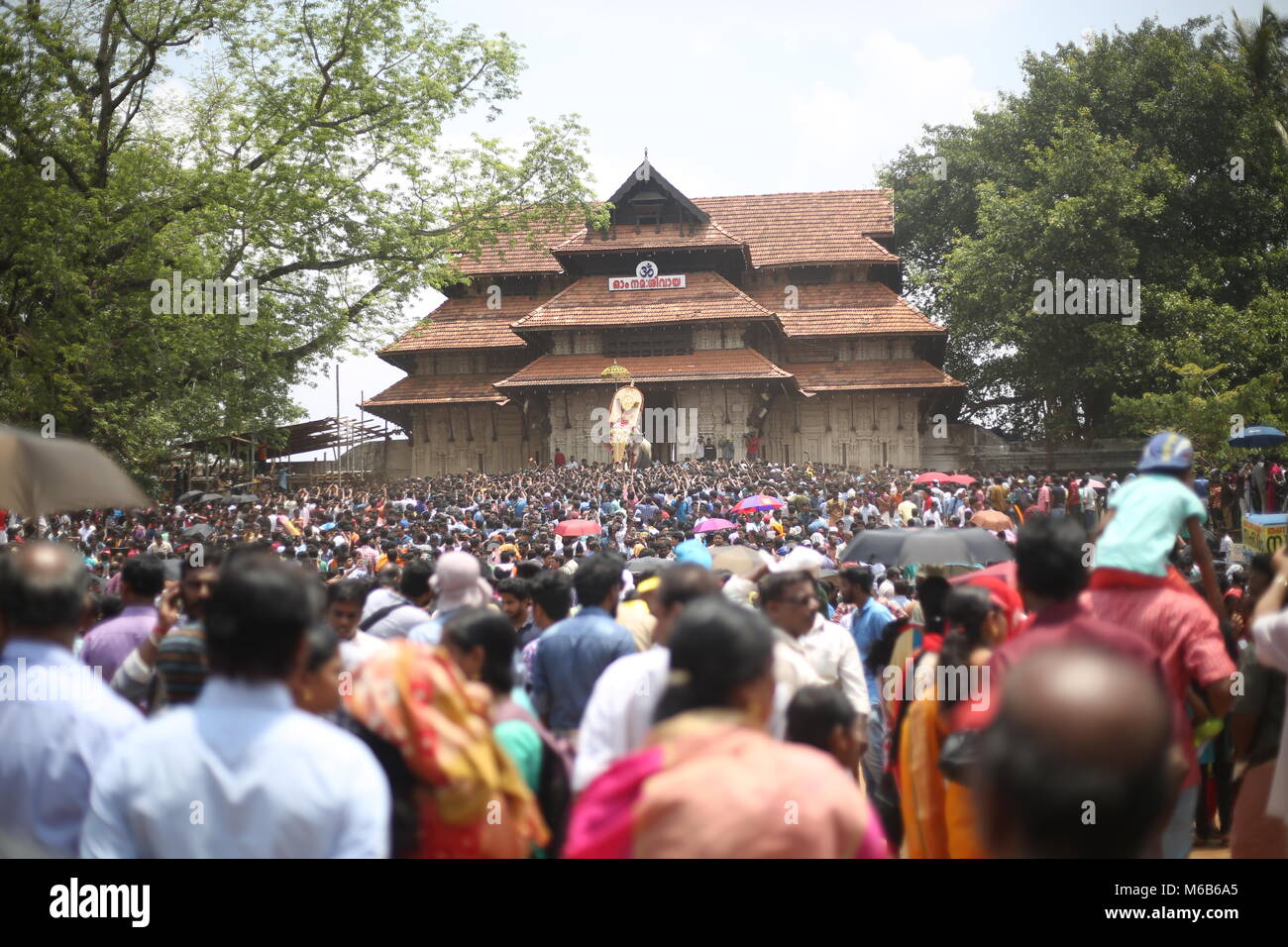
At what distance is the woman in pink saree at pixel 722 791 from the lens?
94.3 inches

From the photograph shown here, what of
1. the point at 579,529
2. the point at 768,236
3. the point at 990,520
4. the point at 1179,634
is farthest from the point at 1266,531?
the point at 768,236

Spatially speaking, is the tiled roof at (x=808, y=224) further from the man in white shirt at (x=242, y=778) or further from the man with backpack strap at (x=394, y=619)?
the man in white shirt at (x=242, y=778)

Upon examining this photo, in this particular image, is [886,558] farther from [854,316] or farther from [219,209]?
[854,316]

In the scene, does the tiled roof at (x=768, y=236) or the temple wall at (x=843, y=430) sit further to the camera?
the tiled roof at (x=768, y=236)

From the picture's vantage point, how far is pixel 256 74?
26656mm

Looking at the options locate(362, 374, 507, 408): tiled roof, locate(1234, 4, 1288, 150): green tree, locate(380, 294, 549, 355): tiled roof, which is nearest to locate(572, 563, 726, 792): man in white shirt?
locate(1234, 4, 1288, 150): green tree

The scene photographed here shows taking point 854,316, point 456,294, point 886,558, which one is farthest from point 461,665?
point 456,294

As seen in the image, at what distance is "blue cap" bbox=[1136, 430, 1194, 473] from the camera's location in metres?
4.54

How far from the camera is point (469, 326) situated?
42.3 m

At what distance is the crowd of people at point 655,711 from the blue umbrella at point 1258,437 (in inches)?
535

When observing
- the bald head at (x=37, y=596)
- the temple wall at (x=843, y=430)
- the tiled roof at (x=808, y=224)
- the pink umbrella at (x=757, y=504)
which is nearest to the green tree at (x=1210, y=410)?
the pink umbrella at (x=757, y=504)

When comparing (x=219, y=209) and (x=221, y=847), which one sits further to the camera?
(x=219, y=209)
